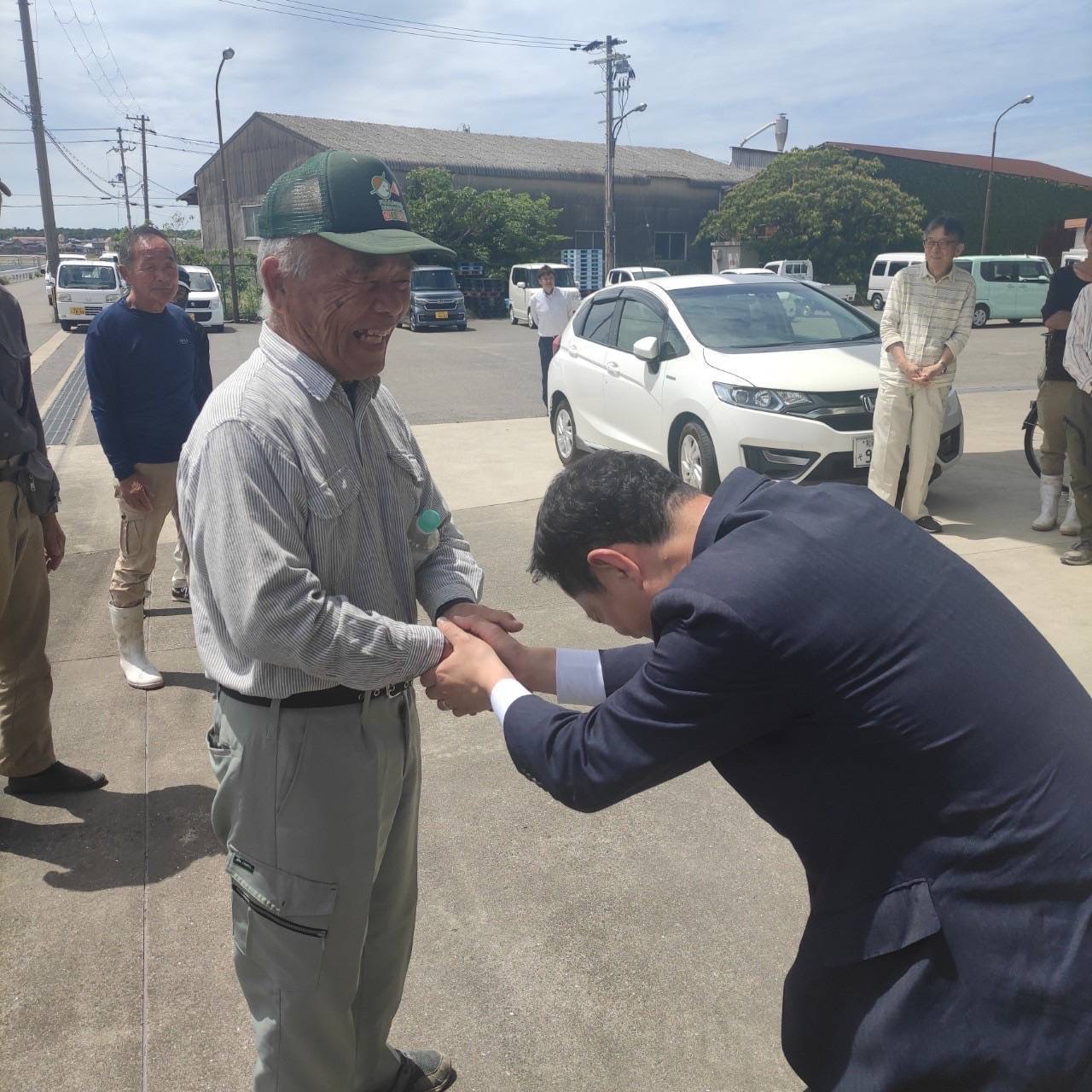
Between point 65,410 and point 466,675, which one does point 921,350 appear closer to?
point 466,675

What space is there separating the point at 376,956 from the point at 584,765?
960mm

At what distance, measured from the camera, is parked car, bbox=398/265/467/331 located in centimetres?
2714

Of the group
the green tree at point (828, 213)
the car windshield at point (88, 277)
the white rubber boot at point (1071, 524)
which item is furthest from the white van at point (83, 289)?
the white rubber boot at point (1071, 524)

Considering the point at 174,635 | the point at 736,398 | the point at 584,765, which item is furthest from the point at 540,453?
the point at 584,765

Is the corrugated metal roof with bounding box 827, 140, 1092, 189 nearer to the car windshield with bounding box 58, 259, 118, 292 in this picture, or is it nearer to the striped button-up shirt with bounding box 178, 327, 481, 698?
the car windshield with bounding box 58, 259, 118, 292

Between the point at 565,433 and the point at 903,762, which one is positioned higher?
the point at 903,762

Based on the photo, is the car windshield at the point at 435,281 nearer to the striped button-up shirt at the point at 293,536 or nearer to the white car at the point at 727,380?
the white car at the point at 727,380

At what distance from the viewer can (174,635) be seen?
532 centimetres

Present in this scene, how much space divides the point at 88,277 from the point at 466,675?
93.5ft

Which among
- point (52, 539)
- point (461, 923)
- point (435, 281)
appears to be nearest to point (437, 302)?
point (435, 281)

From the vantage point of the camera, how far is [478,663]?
1954 mm

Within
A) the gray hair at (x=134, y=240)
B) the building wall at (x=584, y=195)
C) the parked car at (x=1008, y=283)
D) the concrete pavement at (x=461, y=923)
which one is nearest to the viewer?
the concrete pavement at (x=461, y=923)

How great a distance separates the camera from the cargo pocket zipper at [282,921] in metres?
1.87

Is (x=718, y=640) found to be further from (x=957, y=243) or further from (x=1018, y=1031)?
(x=957, y=243)
